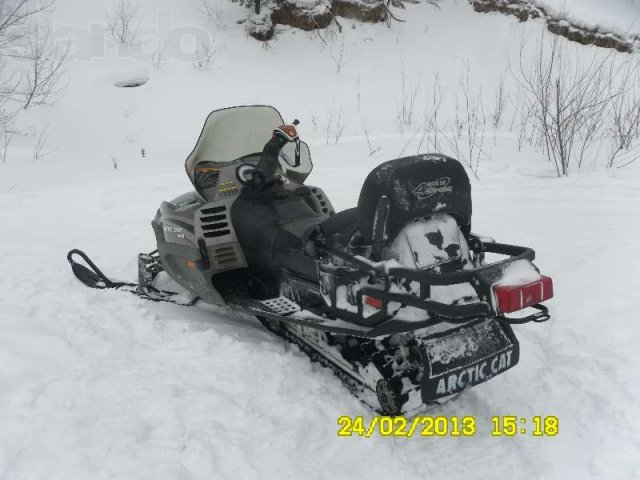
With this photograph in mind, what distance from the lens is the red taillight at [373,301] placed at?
7.96 ft

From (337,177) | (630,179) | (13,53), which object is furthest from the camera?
(13,53)

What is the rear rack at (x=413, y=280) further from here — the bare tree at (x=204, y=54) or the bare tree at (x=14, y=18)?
the bare tree at (x=204, y=54)

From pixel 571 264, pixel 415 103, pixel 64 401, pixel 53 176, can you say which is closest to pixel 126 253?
pixel 64 401

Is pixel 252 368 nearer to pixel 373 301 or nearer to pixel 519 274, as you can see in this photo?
pixel 373 301

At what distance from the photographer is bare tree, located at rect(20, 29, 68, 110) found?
33.3ft

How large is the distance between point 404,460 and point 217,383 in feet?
3.08

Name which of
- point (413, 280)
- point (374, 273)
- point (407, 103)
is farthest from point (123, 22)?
point (413, 280)

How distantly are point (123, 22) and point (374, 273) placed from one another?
1200 cm

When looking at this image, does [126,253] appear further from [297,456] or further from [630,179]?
[630,179]

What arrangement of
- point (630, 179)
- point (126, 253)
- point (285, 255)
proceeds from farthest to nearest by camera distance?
1. point (630, 179)
2. point (126, 253)
3. point (285, 255)

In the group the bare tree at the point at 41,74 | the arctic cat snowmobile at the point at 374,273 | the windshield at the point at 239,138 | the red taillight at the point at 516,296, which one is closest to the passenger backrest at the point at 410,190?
the arctic cat snowmobile at the point at 374,273

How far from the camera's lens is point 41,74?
10.8m

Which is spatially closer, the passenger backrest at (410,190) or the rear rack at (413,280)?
the rear rack at (413,280)

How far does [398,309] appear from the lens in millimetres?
2500
